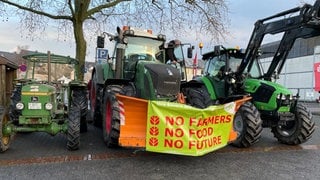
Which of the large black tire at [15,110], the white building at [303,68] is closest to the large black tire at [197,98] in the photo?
the large black tire at [15,110]

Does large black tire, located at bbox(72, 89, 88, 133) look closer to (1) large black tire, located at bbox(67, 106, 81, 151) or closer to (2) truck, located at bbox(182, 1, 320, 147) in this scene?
(1) large black tire, located at bbox(67, 106, 81, 151)

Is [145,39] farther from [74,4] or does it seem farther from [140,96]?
[74,4]

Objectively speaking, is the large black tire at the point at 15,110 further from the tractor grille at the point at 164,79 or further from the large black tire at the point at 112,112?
the tractor grille at the point at 164,79

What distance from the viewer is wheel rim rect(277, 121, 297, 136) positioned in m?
8.74

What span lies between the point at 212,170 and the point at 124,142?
163cm

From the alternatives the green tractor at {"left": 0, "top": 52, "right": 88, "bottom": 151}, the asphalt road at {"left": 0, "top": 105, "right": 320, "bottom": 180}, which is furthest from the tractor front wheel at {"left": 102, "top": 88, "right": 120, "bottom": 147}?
the green tractor at {"left": 0, "top": 52, "right": 88, "bottom": 151}

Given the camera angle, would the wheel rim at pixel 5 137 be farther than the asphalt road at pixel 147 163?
Yes

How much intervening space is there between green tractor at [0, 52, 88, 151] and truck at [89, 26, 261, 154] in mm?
695

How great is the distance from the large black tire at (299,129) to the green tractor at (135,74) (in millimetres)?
2848

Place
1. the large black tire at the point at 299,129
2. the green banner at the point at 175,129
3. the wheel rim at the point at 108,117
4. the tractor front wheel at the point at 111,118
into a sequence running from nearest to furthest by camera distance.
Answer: the green banner at the point at 175,129
the tractor front wheel at the point at 111,118
the wheel rim at the point at 108,117
the large black tire at the point at 299,129

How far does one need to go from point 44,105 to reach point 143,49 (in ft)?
8.82

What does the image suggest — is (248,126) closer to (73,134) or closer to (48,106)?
(73,134)

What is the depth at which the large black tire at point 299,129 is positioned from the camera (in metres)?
8.49

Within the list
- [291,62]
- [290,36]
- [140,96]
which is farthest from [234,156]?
[291,62]
